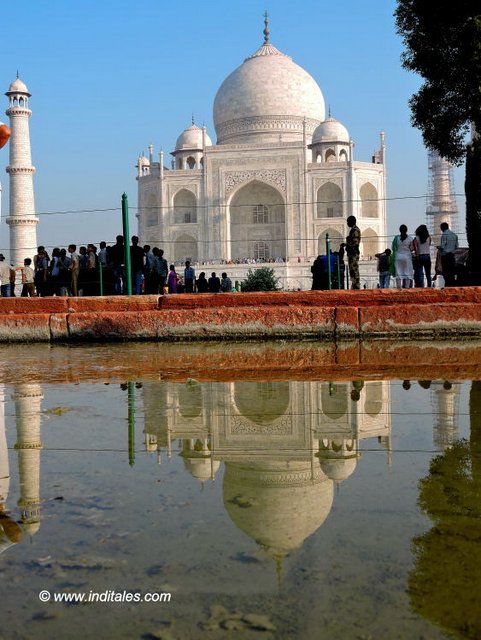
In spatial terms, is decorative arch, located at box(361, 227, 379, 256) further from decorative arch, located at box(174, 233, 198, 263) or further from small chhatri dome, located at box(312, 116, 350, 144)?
decorative arch, located at box(174, 233, 198, 263)

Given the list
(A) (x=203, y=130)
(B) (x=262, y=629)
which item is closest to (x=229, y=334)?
(B) (x=262, y=629)

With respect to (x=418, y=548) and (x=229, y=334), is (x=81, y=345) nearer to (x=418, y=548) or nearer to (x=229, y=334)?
(x=229, y=334)

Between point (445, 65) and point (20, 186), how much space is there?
17.8 m

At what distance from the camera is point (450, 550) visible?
1.10 metres

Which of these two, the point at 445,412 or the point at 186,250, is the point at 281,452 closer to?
the point at 445,412

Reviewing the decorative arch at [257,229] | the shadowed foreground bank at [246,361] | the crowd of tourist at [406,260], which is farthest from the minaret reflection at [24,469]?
the decorative arch at [257,229]

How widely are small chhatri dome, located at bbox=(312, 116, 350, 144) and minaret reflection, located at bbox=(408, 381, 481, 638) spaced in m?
31.3

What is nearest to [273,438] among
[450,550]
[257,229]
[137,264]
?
[450,550]

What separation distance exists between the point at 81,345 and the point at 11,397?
231cm

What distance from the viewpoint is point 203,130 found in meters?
33.0

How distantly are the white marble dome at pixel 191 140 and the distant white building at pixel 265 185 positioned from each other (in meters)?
0.12

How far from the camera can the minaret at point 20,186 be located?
24.7 meters

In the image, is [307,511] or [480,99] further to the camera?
[480,99]

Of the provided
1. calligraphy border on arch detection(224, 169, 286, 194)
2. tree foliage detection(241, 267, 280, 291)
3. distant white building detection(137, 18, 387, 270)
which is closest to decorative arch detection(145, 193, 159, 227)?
distant white building detection(137, 18, 387, 270)
